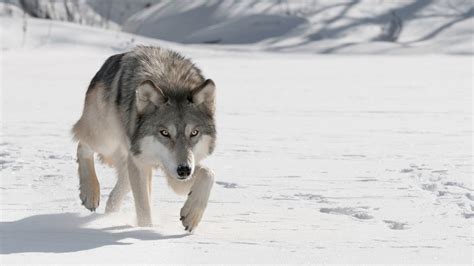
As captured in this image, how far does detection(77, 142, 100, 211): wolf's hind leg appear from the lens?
232 inches

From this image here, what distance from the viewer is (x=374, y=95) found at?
11328 mm

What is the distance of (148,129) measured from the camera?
5.25 metres

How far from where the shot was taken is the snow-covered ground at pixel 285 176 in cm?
461

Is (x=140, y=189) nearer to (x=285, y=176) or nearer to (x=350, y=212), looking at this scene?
(x=350, y=212)

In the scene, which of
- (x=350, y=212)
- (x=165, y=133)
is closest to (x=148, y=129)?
(x=165, y=133)

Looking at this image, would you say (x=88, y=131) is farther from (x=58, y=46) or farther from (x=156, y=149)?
(x=58, y=46)

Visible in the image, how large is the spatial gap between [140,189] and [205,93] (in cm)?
69

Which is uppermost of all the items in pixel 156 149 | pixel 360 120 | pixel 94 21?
pixel 156 149

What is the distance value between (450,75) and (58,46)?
6.38m

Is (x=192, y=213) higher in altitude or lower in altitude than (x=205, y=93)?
lower

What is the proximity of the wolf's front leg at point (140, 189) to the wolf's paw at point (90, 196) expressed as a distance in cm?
53

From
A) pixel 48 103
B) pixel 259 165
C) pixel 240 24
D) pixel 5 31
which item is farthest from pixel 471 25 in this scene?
pixel 259 165

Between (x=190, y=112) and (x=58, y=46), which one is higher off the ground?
(x=190, y=112)

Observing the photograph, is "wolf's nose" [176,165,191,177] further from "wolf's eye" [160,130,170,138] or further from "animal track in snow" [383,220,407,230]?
Answer: "animal track in snow" [383,220,407,230]
